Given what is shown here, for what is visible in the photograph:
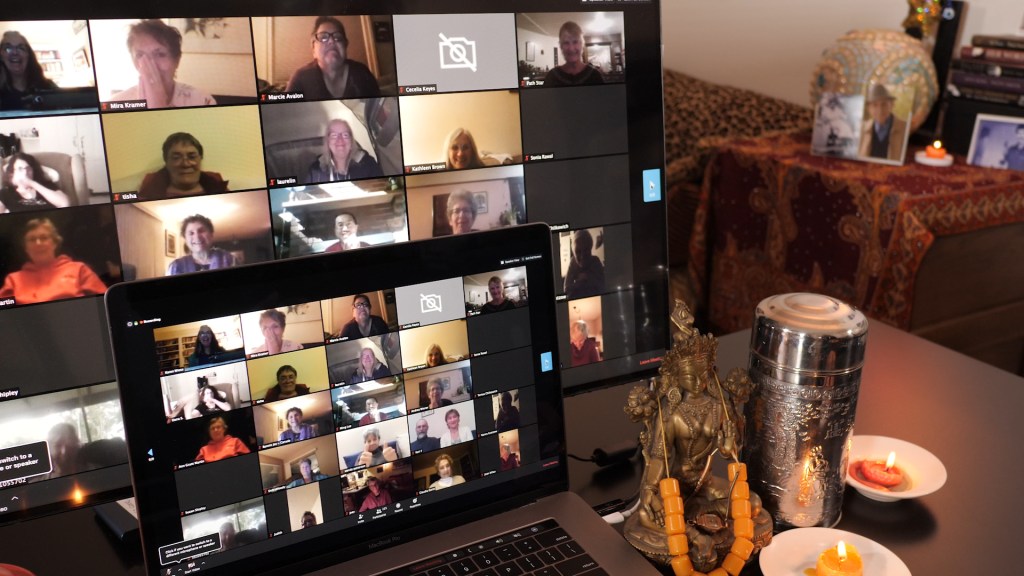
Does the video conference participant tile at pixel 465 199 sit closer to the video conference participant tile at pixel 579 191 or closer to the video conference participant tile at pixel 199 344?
the video conference participant tile at pixel 579 191

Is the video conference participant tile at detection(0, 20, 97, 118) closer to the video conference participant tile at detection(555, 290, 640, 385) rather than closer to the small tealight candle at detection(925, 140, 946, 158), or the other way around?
the video conference participant tile at detection(555, 290, 640, 385)

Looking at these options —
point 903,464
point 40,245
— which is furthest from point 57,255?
point 903,464

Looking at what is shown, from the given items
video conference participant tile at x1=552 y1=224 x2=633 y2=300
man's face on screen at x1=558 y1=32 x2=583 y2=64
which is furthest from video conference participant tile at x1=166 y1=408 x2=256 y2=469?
man's face on screen at x1=558 y1=32 x2=583 y2=64

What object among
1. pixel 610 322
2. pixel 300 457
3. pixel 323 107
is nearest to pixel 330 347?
pixel 300 457

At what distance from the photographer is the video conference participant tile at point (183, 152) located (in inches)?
25.9

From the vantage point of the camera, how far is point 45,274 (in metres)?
0.65

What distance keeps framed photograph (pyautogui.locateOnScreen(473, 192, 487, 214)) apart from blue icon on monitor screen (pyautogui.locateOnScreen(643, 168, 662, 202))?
18 cm

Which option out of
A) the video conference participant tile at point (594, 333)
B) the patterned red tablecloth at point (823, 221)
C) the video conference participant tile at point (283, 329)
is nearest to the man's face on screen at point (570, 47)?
the video conference participant tile at point (594, 333)

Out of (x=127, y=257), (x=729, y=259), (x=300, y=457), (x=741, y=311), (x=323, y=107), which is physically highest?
(x=323, y=107)

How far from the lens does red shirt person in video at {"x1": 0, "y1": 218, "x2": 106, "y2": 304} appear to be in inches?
25.3

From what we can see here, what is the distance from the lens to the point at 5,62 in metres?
0.61

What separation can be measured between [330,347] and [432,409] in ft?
0.35

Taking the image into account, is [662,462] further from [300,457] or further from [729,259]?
[729,259]

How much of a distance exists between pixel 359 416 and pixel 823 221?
1.64 metres
